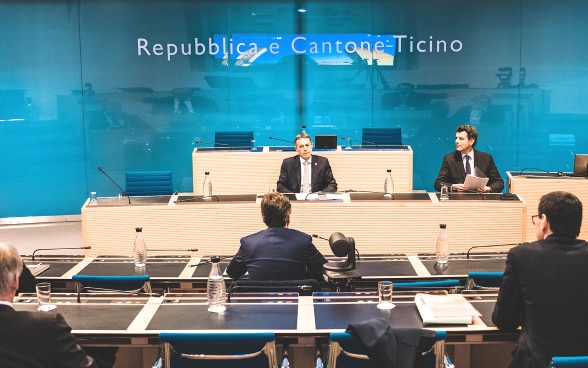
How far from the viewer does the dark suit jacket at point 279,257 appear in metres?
4.36

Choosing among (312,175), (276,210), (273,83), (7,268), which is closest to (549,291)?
(276,210)

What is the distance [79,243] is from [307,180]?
3.10 m

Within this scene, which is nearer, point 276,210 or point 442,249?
point 276,210

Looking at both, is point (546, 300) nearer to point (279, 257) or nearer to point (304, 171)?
point (279, 257)

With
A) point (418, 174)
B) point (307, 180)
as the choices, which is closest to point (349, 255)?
point (307, 180)

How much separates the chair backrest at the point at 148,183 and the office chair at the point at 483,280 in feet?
13.3

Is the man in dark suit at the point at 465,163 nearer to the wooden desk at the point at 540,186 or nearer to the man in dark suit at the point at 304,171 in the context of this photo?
the wooden desk at the point at 540,186

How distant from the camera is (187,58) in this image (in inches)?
414

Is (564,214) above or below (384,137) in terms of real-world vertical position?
below

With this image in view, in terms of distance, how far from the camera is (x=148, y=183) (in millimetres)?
7645

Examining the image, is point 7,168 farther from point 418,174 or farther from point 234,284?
point 234,284

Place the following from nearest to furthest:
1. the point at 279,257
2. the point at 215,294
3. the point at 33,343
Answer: the point at 33,343
the point at 215,294
the point at 279,257

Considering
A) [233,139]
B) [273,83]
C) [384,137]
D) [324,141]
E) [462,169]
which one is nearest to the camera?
[462,169]

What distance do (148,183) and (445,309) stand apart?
4734mm
